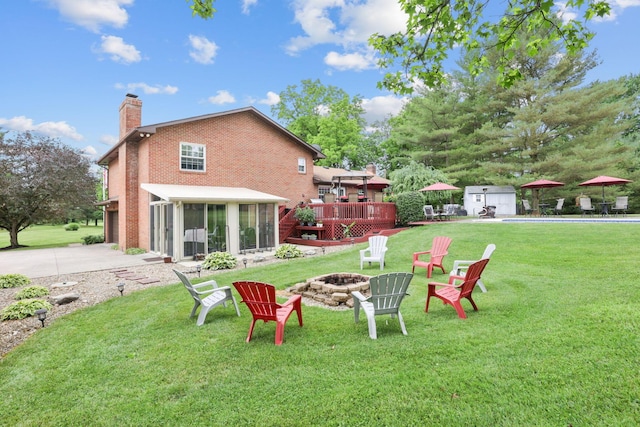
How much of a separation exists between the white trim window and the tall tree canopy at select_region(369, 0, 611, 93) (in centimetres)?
1302

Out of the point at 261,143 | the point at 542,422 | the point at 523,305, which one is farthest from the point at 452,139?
the point at 542,422

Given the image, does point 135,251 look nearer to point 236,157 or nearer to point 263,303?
point 236,157

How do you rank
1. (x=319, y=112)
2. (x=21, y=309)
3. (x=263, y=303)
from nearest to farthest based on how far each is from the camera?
(x=263, y=303) → (x=21, y=309) → (x=319, y=112)

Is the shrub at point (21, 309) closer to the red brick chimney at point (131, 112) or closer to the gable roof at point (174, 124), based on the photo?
the gable roof at point (174, 124)

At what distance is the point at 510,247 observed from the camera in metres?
11.0

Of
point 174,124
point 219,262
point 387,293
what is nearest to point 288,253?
point 219,262

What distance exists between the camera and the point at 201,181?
54.9 feet

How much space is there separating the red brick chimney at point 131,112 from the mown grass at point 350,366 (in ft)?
44.8

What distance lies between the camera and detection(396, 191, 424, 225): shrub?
61.6 feet

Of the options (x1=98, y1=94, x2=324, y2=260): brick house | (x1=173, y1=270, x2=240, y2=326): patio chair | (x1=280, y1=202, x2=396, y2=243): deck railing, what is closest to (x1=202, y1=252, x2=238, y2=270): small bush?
(x1=98, y1=94, x2=324, y2=260): brick house

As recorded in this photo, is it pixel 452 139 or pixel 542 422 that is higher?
pixel 452 139

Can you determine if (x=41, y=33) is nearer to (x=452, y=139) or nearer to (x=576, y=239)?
(x=576, y=239)

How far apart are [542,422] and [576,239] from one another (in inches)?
426

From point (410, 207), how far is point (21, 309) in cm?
1686
